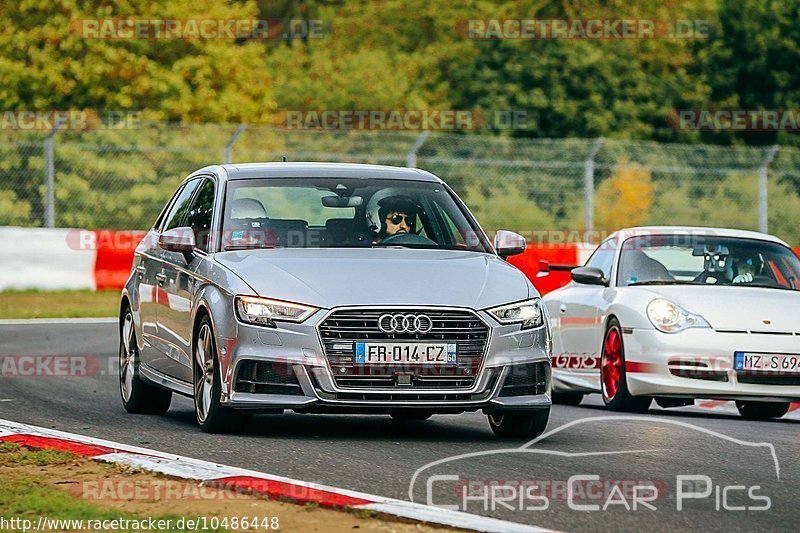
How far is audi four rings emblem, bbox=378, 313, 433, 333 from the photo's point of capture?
9.22m

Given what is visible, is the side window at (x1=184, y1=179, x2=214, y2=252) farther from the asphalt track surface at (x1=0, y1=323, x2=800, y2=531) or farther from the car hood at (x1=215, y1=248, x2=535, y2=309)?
the asphalt track surface at (x1=0, y1=323, x2=800, y2=531)

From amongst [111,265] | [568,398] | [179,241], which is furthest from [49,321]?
[179,241]

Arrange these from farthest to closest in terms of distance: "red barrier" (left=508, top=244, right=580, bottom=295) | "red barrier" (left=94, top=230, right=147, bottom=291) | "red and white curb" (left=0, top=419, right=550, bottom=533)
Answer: "red barrier" (left=94, top=230, right=147, bottom=291), "red barrier" (left=508, top=244, right=580, bottom=295), "red and white curb" (left=0, top=419, right=550, bottom=533)

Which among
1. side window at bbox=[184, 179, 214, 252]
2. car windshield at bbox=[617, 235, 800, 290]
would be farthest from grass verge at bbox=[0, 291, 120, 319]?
side window at bbox=[184, 179, 214, 252]

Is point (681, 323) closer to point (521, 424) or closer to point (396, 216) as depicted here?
point (521, 424)

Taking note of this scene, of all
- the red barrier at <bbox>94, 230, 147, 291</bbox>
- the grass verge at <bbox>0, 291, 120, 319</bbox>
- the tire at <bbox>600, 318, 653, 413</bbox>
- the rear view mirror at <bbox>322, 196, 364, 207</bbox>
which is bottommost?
the grass verge at <bbox>0, 291, 120, 319</bbox>

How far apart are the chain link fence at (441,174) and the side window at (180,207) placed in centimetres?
1519

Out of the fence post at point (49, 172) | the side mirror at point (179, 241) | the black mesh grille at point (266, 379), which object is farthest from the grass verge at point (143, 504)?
the fence post at point (49, 172)

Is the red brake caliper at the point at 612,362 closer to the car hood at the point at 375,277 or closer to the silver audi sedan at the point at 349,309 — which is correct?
the silver audi sedan at the point at 349,309

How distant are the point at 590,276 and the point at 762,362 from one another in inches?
67.9

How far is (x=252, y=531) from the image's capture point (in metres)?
6.45

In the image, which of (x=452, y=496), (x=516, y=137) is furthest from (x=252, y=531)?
(x=516, y=137)

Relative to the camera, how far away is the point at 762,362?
39.5 ft

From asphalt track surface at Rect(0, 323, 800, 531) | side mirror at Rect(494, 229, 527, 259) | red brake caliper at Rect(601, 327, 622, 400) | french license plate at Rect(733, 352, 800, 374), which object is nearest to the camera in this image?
asphalt track surface at Rect(0, 323, 800, 531)
